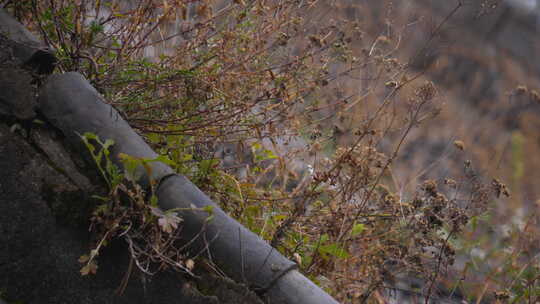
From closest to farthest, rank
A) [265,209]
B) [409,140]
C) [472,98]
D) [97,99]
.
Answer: [97,99]
[265,209]
[409,140]
[472,98]

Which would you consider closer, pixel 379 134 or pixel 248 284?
pixel 248 284

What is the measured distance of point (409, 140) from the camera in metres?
6.49

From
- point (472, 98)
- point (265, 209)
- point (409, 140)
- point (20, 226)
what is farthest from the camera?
point (472, 98)

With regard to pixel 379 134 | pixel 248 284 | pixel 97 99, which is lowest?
pixel 379 134

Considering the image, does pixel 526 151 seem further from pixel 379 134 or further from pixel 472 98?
pixel 379 134

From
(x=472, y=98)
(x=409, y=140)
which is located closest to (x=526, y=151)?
(x=409, y=140)

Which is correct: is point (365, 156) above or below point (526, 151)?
above

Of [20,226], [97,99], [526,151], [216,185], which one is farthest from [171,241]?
[526,151]

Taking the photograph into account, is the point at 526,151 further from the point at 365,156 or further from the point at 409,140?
the point at 365,156

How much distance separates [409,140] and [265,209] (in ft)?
13.0

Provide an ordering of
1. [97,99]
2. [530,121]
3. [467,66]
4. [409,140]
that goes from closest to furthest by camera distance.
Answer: [97,99], [409,140], [530,121], [467,66]

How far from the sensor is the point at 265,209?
3.00 m

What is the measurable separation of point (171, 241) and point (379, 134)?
168 cm

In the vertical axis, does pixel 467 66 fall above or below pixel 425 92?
below
